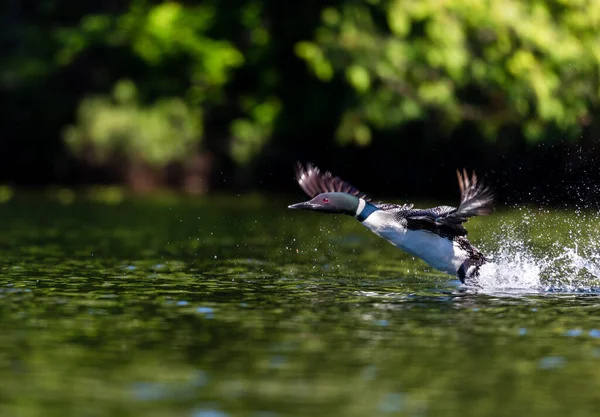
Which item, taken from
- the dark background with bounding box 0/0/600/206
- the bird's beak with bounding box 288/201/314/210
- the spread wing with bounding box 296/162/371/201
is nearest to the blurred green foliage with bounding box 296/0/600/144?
the dark background with bounding box 0/0/600/206

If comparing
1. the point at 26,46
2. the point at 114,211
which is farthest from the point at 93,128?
Answer: the point at 114,211

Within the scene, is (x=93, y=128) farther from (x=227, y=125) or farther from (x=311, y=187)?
(x=311, y=187)

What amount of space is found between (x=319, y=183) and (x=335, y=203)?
1.37m

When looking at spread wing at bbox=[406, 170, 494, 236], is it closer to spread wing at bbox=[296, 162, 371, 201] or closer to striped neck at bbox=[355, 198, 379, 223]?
striped neck at bbox=[355, 198, 379, 223]

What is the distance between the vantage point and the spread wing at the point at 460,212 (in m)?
15.8

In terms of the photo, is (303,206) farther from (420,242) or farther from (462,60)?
(462,60)

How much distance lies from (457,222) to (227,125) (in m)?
30.0

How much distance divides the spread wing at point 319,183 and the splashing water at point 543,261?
2178 millimetres

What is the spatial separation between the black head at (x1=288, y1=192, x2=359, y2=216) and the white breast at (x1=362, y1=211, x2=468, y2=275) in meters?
0.27

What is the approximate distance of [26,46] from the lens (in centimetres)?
4819

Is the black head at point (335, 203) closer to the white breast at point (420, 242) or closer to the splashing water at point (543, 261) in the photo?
the white breast at point (420, 242)

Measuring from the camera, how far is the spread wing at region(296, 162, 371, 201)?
709 inches

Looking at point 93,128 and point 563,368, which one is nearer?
point 563,368

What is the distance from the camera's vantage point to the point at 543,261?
18953 millimetres
